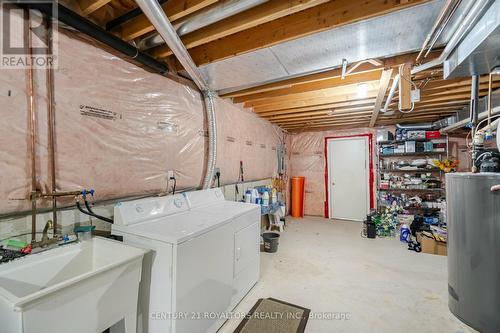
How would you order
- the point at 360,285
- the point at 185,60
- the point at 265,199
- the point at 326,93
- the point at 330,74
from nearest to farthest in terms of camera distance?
the point at 185,60 < the point at 330,74 < the point at 360,285 < the point at 326,93 < the point at 265,199

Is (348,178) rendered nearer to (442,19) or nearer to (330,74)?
(330,74)

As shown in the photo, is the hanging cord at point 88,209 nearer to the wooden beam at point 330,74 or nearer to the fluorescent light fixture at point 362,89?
the wooden beam at point 330,74

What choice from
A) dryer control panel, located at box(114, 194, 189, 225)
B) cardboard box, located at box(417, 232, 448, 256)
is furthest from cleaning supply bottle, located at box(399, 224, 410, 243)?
dryer control panel, located at box(114, 194, 189, 225)

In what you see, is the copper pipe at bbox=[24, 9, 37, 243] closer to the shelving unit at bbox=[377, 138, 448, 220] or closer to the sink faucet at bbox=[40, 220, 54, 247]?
the sink faucet at bbox=[40, 220, 54, 247]

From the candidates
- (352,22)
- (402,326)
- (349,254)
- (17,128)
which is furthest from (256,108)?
(402,326)

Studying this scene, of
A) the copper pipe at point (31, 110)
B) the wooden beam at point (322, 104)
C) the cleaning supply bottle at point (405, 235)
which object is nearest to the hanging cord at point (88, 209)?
the copper pipe at point (31, 110)

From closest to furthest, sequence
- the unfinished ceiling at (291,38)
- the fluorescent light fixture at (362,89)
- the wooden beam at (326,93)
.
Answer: the unfinished ceiling at (291,38) → the fluorescent light fixture at (362,89) → the wooden beam at (326,93)

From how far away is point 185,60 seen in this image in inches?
72.7

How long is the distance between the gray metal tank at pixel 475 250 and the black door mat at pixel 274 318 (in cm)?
129

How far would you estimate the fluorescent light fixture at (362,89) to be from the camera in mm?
2643

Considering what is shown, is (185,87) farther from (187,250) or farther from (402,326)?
(402,326)

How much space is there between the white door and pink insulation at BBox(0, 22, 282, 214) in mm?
3879

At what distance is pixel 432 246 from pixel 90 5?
4762mm

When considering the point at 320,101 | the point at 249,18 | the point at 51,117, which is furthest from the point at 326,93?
the point at 51,117
